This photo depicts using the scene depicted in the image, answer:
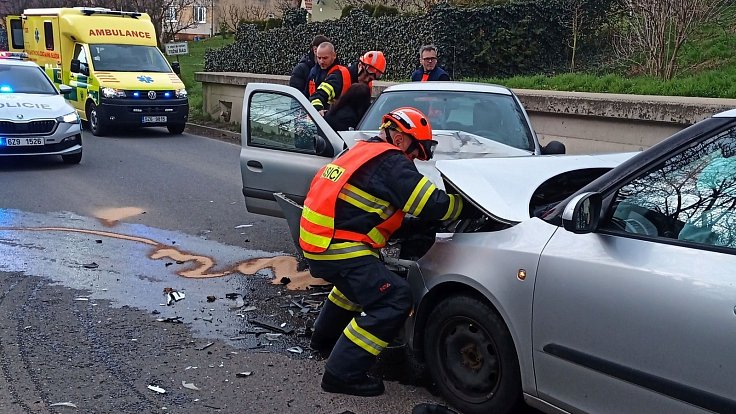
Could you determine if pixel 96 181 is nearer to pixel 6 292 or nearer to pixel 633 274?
pixel 6 292

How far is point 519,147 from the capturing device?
21.5ft

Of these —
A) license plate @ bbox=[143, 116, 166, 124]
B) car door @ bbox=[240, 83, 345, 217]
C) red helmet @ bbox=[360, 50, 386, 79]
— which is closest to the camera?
car door @ bbox=[240, 83, 345, 217]

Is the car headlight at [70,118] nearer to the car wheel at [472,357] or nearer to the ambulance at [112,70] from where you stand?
the ambulance at [112,70]

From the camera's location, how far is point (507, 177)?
408cm

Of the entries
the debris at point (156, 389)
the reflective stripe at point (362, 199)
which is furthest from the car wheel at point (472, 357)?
the debris at point (156, 389)

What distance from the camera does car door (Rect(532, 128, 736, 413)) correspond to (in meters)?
2.78

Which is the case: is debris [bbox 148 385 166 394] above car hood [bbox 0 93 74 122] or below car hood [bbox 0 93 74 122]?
below

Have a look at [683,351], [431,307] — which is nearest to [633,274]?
[683,351]

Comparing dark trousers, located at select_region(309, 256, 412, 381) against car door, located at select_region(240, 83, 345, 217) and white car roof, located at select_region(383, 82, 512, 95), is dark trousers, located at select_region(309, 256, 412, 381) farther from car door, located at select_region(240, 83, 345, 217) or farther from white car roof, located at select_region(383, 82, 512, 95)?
white car roof, located at select_region(383, 82, 512, 95)

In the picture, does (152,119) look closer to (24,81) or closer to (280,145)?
(24,81)

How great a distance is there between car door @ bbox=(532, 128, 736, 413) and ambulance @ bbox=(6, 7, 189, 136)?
14.4 metres

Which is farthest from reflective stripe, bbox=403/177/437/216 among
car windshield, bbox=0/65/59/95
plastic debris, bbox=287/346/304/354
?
car windshield, bbox=0/65/59/95

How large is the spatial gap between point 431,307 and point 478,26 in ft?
39.0

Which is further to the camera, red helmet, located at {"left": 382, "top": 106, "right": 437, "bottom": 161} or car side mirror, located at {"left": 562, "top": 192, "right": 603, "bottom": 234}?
red helmet, located at {"left": 382, "top": 106, "right": 437, "bottom": 161}
